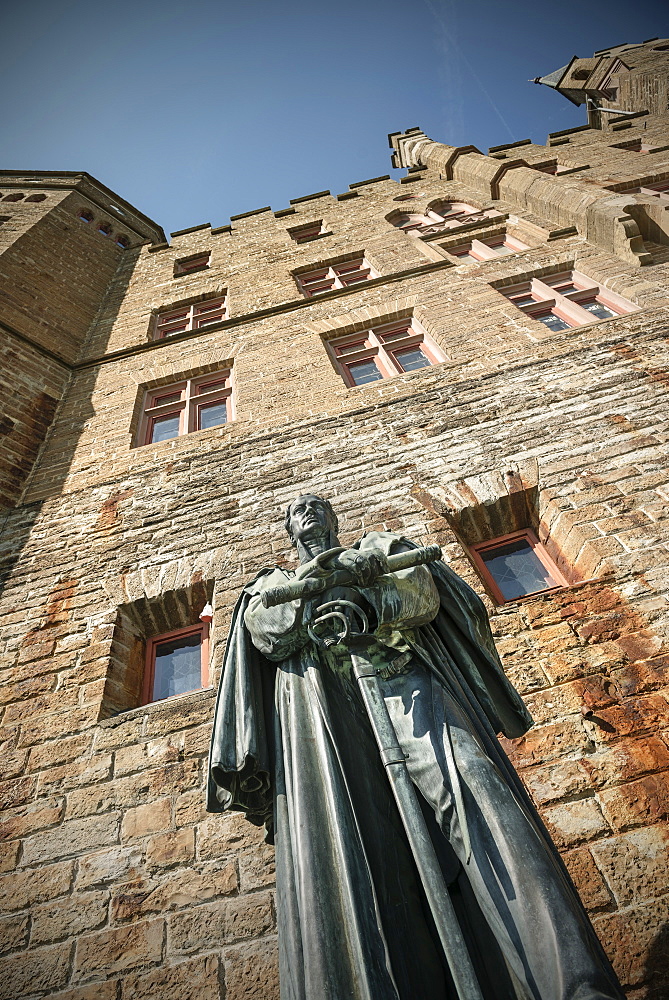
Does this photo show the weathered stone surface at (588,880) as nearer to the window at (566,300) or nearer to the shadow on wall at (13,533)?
the shadow on wall at (13,533)

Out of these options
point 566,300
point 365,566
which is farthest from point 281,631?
point 566,300

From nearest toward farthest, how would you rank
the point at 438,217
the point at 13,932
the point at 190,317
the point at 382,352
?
1. the point at 13,932
2. the point at 382,352
3. the point at 190,317
4. the point at 438,217

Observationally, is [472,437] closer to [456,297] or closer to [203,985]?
[456,297]

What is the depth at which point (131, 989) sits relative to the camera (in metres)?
2.82

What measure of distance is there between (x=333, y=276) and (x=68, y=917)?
10296 millimetres

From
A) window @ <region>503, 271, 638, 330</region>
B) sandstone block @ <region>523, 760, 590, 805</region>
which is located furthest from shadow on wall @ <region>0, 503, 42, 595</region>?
window @ <region>503, 271, 638, 330</region>

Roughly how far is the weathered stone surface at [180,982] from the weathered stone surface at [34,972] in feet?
1.22

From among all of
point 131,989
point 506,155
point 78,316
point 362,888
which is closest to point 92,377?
point 78,316

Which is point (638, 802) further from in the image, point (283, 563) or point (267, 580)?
point (283, 563)

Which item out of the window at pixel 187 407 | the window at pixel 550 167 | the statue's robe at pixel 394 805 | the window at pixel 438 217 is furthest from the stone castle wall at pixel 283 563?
the window at pixel 550 167

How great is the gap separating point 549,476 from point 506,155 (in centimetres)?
1383

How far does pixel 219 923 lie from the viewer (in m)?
2.97

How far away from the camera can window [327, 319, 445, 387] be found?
7582mm

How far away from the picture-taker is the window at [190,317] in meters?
11.0
